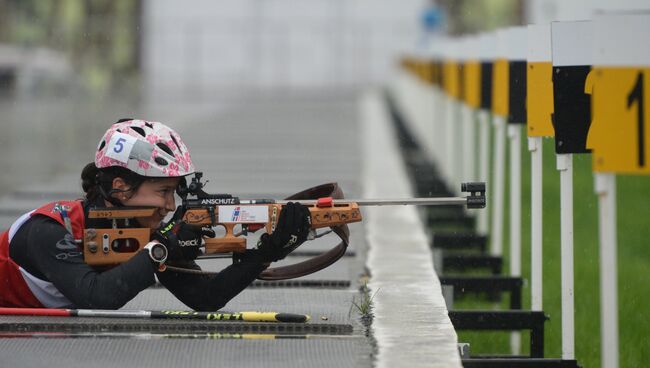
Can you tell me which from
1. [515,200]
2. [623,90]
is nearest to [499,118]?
[515,200]

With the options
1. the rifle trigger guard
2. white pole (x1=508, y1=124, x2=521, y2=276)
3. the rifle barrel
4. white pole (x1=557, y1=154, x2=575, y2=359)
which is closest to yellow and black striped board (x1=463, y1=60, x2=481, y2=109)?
white pole (x1=508, y1=124, x2=521, y2=276)

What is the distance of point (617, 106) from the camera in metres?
5.74

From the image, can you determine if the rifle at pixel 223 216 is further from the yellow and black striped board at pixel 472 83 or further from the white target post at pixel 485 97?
the yellow and black striped board at pixel 472 83

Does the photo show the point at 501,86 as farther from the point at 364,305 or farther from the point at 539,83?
the point at 364,305

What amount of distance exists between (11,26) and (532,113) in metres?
35.4

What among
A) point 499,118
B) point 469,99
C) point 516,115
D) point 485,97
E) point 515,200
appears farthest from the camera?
point 469,99

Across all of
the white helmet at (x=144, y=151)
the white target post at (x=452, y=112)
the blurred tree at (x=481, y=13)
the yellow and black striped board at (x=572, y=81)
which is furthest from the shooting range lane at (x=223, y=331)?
the blurred tree at (x=481, y=13)

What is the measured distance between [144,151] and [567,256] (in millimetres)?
1915

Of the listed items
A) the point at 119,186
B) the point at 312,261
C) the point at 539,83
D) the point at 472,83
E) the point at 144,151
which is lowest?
the point at 312,261

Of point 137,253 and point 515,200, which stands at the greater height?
point 515,200

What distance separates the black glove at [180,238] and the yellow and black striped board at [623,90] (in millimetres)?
1940

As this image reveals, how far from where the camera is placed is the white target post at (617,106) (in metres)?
5.66

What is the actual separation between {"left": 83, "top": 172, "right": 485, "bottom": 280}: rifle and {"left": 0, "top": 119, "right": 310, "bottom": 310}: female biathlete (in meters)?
0.05

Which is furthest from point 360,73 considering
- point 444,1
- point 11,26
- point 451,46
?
point 451,46
